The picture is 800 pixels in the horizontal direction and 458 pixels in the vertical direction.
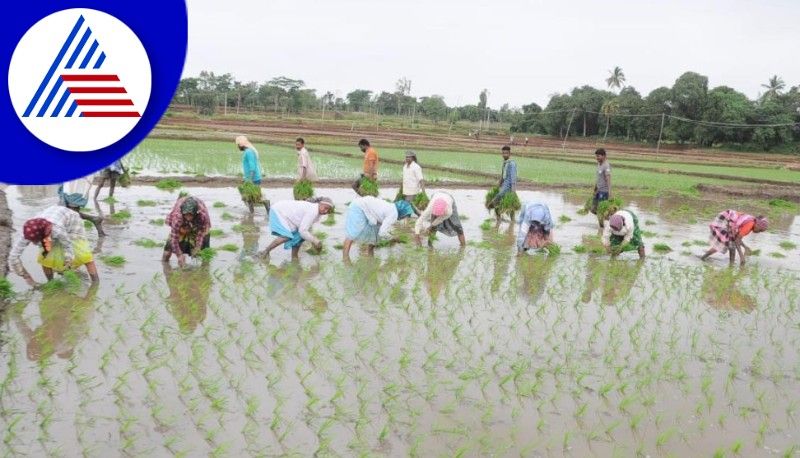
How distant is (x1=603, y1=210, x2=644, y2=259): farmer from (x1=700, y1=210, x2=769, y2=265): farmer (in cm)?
110

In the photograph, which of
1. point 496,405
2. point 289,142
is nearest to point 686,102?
point 289,142

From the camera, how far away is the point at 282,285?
6.95 m

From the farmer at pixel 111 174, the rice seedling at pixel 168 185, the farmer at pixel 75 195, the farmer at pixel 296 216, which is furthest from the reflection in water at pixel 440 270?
the rice seedling at pixel 168 185

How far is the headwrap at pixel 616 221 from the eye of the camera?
860cm

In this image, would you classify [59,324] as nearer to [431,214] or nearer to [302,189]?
[431,214]

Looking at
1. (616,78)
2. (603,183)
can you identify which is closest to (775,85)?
(616,78)

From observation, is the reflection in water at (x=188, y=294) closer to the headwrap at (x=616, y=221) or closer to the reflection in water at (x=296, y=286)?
the reflection in water at (x=296, y=286)

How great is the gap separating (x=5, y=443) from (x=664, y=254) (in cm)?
870

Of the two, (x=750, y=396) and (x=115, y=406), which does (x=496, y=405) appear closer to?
(x=750, y=396)

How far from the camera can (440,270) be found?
26.4ft

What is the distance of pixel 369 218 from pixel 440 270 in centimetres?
105

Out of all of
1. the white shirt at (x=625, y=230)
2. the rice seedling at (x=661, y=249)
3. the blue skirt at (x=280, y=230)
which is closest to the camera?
the blue skirt at (x=280, y=230)

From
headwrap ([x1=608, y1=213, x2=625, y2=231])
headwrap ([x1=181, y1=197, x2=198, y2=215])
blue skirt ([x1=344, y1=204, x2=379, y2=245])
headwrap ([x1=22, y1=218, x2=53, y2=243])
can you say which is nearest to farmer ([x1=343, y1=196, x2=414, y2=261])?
blue skirt ([x1=344, y1=204, x2=379, y2=245])

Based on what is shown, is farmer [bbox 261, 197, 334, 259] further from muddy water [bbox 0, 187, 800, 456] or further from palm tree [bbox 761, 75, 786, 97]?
palm tree [bbox 761, 75, 786, 97]
